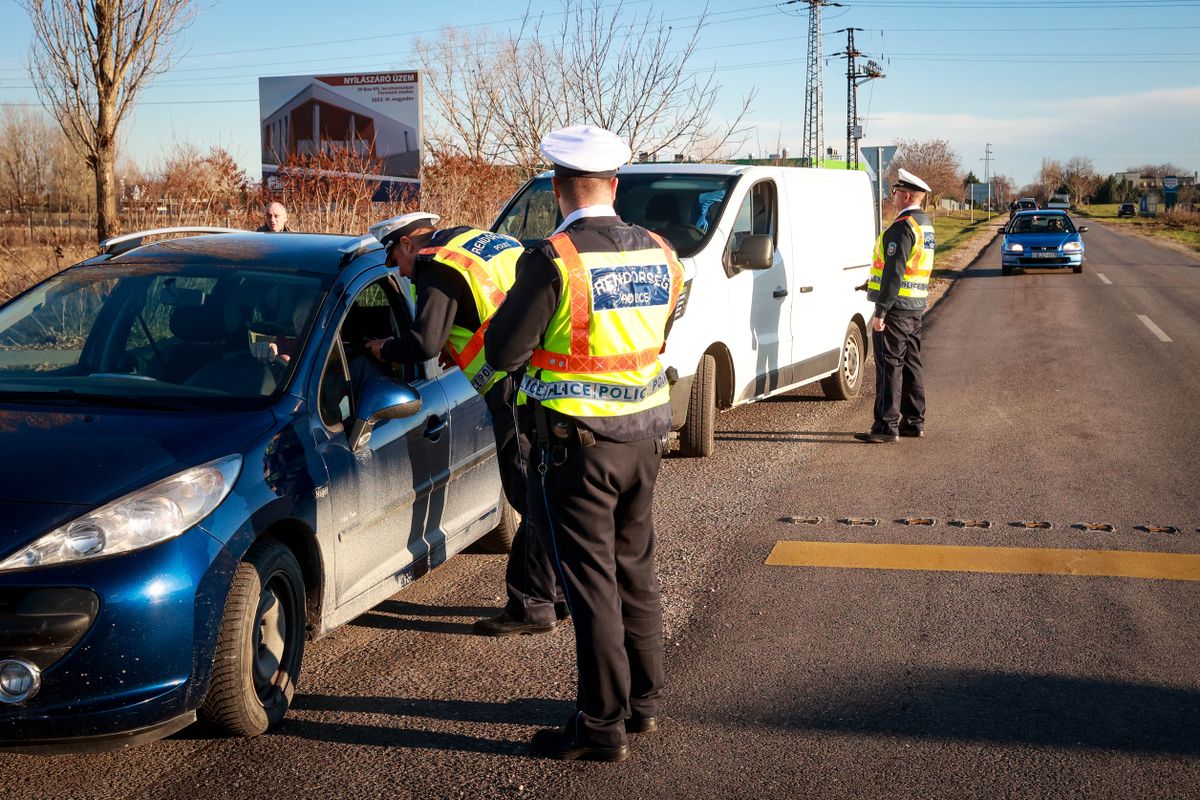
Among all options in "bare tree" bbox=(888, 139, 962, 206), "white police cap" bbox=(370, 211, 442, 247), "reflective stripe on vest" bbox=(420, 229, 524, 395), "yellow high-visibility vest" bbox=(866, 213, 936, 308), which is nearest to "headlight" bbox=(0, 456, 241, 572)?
"reflective stripe on vest" bbox=(420, 229, 524, 395)

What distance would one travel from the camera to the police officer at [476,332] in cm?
461

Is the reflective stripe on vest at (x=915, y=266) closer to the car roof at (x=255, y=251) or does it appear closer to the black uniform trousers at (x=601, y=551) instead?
the car roof at (x=255, y=251)

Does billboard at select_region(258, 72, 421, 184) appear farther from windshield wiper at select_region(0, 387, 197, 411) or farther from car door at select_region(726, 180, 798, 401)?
windshield wiper at select_region(0, 387, 197, 411)

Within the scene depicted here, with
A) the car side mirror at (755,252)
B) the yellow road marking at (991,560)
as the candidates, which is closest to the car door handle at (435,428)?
the yellow road marking at (991,560)

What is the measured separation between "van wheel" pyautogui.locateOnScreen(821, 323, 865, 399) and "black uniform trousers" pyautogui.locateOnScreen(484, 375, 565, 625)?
6474 millimetres

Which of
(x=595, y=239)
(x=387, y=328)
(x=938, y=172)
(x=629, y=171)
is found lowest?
(x=387, y=328)

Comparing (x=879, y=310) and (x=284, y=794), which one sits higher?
(x=879, y=310)

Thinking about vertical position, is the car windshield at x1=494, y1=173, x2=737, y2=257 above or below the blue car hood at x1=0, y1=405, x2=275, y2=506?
above

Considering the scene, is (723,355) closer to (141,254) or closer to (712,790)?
(141,254)

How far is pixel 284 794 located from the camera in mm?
3666

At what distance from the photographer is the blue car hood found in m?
3.66

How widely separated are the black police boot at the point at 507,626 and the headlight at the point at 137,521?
5.25ft

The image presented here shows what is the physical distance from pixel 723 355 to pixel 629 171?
5.60 feet

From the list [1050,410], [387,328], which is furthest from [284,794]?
[1050,410]
